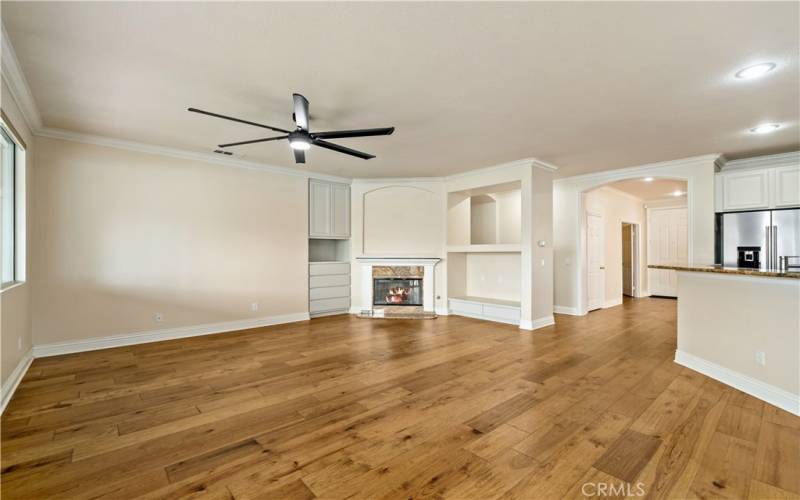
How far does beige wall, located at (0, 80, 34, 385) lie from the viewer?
3.01 m

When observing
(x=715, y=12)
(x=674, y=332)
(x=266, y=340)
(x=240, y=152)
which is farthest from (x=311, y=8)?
(x=674, y=332)

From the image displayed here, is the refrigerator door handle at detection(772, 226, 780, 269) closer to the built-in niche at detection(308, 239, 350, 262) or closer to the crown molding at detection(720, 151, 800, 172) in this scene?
the crown molding at detection(720, 151, 800, 172)

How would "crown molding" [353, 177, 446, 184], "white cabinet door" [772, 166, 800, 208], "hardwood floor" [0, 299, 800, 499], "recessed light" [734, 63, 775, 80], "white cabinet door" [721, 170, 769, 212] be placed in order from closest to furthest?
"hardwood floor" [0, 299, 800, 499] < "recessed light" [734, 63, 775, 80] < "white cabinet door" [772, 166, 800, 208] < "white cabinet door" [721, 170, 769, 212] < "crown molding" [353, 177, 446, 184]

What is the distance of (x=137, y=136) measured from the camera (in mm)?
4516

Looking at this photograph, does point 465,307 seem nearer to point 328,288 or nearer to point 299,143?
point 328,288

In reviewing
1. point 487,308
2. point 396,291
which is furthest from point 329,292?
point 487,308

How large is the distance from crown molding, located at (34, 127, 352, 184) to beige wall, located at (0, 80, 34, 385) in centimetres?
28

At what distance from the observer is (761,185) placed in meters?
4.95

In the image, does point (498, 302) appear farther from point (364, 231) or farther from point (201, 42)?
point (201, 42)

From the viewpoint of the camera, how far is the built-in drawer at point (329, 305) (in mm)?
6681

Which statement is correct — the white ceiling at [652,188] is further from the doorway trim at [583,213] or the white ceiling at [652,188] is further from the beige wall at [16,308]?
the beige wall at [16,308]

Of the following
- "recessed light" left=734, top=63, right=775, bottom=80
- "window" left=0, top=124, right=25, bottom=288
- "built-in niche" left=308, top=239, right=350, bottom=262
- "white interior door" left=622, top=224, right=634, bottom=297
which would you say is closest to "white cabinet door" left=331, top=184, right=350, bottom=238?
"built-in niche" left=308, top=239, right=350, bottom=262

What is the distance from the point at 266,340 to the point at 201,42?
149 inches

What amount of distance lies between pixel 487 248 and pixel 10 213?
621cm
